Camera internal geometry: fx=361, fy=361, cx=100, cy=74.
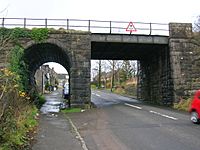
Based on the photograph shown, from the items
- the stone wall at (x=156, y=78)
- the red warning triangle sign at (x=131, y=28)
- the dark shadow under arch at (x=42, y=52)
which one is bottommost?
the stone wall at (x=156, y=78)

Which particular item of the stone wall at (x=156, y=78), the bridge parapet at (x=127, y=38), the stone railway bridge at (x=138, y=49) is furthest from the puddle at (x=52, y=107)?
the stone wall at (x=156, y=78)

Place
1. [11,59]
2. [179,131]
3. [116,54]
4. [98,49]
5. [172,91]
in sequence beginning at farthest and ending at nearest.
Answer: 1. [116,54]
2. [98,49]
3. [172,91]
4. [11,59]
5. [179,131]

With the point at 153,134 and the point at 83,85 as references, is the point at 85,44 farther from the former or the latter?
the point at 153,134

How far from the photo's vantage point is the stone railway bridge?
2800 centimetres

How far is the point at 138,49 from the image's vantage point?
3334 centimetres

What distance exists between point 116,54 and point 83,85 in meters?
9.68

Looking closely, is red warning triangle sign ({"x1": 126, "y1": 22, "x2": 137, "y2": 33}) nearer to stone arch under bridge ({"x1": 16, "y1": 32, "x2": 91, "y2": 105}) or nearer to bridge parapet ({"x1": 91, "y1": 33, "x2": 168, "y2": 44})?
bridge parapet ({"x1": 91, "y1": 33, "x2": 168, "y2": 44})

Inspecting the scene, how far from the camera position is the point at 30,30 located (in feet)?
91.9

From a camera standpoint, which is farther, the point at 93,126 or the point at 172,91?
the point at 172,91

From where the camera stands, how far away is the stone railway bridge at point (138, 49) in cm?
2800

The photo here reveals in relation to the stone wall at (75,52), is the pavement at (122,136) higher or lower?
lower

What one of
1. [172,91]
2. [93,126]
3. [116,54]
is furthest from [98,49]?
[93,126]

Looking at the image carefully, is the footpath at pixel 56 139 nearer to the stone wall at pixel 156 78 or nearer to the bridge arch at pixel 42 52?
the bridge arch at pixel 42 52

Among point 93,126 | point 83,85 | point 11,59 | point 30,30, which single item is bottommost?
point 93,126
